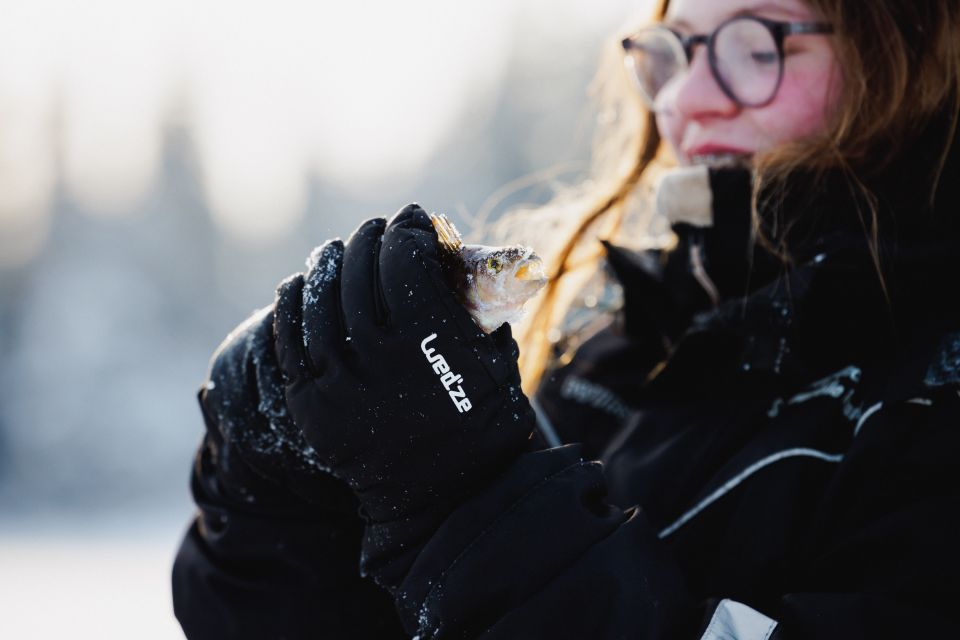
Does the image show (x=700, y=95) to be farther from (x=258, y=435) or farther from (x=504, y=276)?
(x=258, y=435)

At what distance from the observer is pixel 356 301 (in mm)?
1424

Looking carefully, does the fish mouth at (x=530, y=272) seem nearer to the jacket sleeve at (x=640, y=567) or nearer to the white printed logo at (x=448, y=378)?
the white printed logo at (x=448, y=378)

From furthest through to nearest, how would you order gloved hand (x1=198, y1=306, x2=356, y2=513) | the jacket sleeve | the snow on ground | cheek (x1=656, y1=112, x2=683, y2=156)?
the snow on ground, cheek (x1=656, y1=112, x2=683, y2=156), gloved hand (x1=198, y1=306, x2=356, y2=513), the jacket sleeve

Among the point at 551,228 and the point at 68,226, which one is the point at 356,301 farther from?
the point at 68,226

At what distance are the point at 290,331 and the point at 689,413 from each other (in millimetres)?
896

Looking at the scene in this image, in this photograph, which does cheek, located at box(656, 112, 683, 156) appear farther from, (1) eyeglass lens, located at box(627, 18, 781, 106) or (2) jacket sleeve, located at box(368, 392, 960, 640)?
(2) jacket sleeve, located at box(368, 392, 960, 640)

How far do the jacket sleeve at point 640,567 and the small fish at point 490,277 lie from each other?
26 centimetres

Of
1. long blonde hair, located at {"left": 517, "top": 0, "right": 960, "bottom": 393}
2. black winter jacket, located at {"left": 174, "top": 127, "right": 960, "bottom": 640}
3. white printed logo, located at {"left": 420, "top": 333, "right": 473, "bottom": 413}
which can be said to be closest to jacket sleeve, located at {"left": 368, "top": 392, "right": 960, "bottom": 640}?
black winter jacket, located at {"left": 174, "top": 127, "right": 960, "bottom": 640}

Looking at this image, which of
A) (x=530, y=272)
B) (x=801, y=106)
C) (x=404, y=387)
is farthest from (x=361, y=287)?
(x=801, y=106)

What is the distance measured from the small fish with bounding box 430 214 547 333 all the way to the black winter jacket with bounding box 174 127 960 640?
0.26 meters

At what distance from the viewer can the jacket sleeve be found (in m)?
1.27

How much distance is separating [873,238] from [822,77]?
455 millimetres

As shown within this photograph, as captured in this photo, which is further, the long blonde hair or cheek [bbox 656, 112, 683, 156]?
cheek [bbox 656, 112, 683, 156]

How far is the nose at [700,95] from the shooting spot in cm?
189
